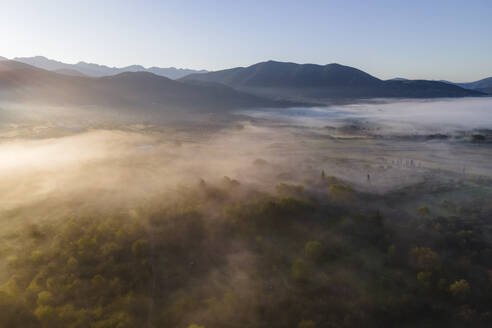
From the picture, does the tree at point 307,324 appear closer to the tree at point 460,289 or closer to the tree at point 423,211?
the tree at point 460,289

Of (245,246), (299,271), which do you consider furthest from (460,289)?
(245,246)

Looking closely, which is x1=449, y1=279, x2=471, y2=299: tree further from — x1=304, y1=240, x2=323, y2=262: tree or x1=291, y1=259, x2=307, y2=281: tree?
x1=291, y1=259, x2=307, y2=281: tree

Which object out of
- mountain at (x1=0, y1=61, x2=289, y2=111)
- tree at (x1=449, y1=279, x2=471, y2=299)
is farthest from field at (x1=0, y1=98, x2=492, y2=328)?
mountain at (x1=0, y1=61, x2=289, y2=111)

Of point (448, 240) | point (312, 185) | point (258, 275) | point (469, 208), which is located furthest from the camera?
point (312, 185)

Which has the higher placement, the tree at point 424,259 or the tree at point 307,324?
the tree at point 424,259

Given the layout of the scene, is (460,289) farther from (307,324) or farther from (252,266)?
(252,266)

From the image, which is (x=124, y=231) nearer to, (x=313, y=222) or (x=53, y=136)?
(x=313, y=222)

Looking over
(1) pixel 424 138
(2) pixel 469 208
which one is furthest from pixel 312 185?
(1) pixel 424 138

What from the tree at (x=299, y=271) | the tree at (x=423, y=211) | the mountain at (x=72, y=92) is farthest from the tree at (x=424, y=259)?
the mountain at (x=72, y=92)
